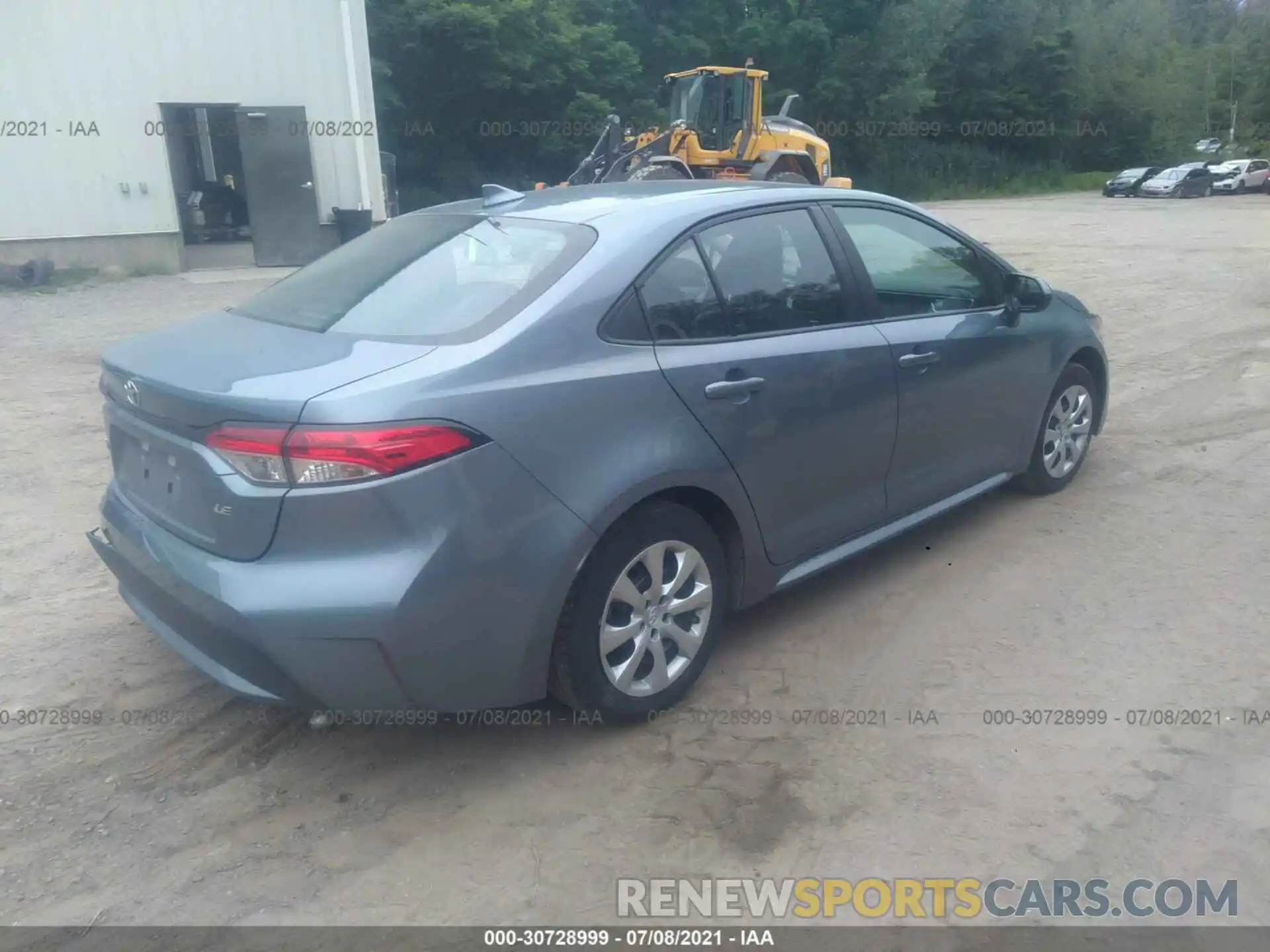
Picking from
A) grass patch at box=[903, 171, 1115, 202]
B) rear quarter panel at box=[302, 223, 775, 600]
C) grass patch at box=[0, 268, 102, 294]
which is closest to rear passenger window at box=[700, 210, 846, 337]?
rear quarter panel at box=[302, 223, 775, 600]

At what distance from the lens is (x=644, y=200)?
3.73 m

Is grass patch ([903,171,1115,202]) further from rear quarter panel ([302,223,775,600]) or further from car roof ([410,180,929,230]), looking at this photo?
rear quarter panel ([302,223,775,600])

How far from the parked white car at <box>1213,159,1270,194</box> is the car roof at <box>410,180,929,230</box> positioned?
140ft

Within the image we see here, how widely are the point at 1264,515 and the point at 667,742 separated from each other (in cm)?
349

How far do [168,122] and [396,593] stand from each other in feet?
53.6

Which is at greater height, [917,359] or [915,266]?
[915,266]

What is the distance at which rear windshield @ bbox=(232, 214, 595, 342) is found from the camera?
3.18 m

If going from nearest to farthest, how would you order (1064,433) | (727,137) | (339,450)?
(339,450) < (1064,433) < (727,137)

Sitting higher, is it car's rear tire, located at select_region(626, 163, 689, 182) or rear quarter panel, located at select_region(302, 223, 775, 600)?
car's rear tire, located at select_region(626, 163, 689, 182)

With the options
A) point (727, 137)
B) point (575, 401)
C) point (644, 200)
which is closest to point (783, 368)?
point (644, 200)

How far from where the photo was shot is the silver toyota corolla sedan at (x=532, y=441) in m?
2.79

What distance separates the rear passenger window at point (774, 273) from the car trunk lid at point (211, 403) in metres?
1.18

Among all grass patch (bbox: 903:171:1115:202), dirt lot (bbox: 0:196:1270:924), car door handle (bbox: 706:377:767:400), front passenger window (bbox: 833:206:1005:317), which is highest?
front passenger window (bbox: 833:206:1005:317)

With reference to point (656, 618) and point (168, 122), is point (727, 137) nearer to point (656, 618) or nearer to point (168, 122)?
point (168, 122)
